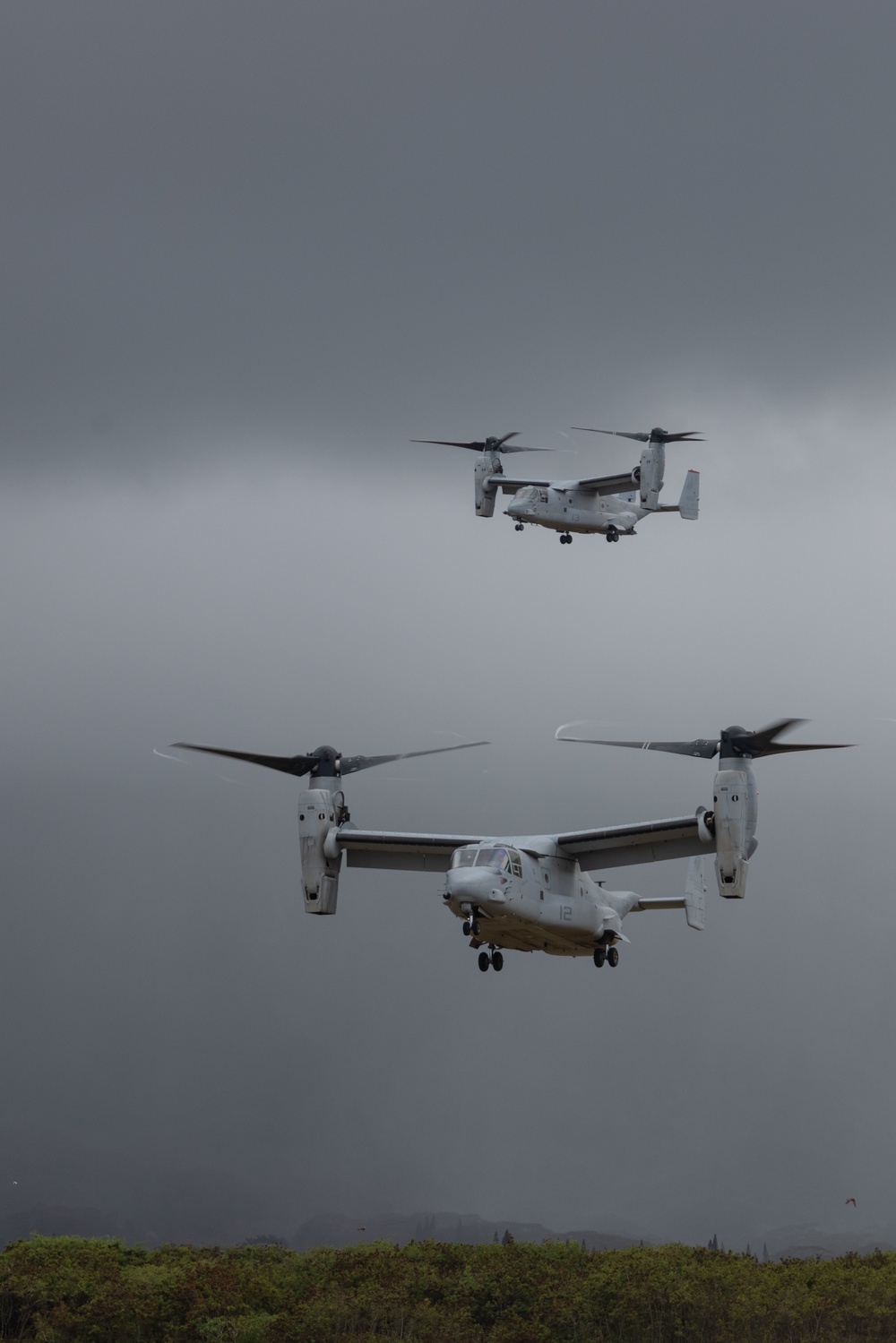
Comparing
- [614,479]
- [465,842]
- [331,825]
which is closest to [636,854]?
[465,842]

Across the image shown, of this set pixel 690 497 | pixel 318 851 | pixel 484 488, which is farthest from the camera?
pixel 690 497

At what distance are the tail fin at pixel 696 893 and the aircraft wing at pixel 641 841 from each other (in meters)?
13.2

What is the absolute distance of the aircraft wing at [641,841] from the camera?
49750mm

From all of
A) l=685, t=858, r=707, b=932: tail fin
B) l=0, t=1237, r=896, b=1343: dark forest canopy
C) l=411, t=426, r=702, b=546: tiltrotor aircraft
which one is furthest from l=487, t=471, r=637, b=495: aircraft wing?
l=0, t=1237, r=896, b=1343: dark forest canopy

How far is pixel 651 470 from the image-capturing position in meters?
69.8

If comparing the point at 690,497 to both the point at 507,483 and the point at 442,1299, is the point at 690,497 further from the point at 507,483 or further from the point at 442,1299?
the point at 442,1299

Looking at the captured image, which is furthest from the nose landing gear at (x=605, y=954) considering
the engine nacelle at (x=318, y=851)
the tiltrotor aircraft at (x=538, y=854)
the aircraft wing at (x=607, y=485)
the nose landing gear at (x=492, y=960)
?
the aircraft wing at (x=607, y=485)

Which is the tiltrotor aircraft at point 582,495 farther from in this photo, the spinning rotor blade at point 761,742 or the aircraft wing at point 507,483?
the spinning rotor blade at point 761,742

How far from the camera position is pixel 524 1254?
71.2 m

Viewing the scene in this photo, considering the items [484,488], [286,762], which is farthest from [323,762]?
[484,488]

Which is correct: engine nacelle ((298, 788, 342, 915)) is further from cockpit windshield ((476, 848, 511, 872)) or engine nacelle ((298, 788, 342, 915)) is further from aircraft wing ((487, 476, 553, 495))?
aircraft wing ((487, 476, 553, 495))

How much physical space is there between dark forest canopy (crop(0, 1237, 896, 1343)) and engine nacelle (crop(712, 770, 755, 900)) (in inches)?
843

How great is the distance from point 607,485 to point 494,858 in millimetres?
27833

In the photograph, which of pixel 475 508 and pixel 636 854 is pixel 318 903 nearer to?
pixel 636 854
